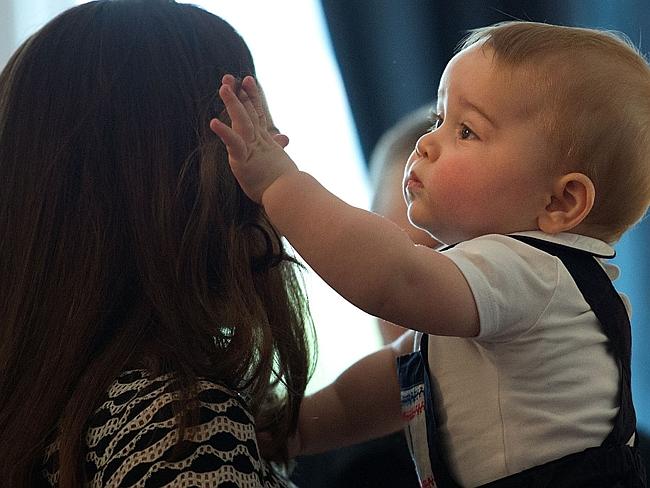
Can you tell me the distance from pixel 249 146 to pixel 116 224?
7.7 inches

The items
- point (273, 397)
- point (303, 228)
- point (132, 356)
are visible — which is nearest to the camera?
point (303, 228)

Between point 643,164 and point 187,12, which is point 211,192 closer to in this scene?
point 187,12

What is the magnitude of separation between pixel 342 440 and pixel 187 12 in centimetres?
55

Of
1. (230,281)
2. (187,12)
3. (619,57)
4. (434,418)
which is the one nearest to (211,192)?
(230,281)

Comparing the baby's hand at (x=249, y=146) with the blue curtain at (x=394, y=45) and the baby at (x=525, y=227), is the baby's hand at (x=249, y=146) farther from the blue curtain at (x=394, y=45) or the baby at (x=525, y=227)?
the blue curtain at (x=394, y=45)

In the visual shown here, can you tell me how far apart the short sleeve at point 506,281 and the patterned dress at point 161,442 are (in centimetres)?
24

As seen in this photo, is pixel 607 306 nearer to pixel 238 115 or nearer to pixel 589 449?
pixel 589 449

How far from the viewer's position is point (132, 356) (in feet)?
3.02

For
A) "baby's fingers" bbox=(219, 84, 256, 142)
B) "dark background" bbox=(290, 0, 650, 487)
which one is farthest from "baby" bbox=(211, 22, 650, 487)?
"dark background" bbox=(290, 0, 650, 487)

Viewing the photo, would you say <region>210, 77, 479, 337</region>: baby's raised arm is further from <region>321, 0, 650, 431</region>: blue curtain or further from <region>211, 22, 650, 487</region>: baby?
<region>321, 0, 650, 431</region>: blue curtain

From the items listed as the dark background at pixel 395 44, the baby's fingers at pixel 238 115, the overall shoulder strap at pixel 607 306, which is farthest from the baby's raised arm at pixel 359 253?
the dark background at pixel 395 44

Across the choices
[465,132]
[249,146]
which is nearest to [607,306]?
[465,132]

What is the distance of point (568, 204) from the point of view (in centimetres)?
92

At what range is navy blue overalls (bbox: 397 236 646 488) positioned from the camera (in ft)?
2.93
